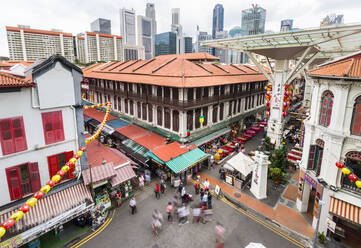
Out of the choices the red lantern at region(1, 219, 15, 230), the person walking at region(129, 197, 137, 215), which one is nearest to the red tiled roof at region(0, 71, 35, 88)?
the red lantern at region(1, 219, 15, 230)

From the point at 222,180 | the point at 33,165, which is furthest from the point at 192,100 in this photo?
the point at 33,165

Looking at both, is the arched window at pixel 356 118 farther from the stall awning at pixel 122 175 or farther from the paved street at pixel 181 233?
the stall awning at pixel 122 175

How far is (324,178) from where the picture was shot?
14.4 metres

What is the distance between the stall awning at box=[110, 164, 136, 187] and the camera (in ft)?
57.9

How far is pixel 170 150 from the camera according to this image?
914 inches

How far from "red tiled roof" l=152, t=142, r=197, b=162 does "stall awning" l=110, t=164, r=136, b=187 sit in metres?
3.72

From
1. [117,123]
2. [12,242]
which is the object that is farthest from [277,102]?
[12,242]

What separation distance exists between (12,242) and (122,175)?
8.35 meters

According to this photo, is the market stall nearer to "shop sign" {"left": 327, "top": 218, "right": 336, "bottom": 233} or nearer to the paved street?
the paved street

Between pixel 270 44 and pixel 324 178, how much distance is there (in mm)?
17159

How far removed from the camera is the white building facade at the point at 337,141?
12.9m

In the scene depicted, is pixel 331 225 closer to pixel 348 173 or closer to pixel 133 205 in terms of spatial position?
pixel 348 173

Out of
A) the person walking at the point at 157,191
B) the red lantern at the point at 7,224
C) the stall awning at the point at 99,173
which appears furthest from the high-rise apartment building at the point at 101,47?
the red lantern at the point at 7,224

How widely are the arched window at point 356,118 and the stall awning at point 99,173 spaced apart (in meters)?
18.0
